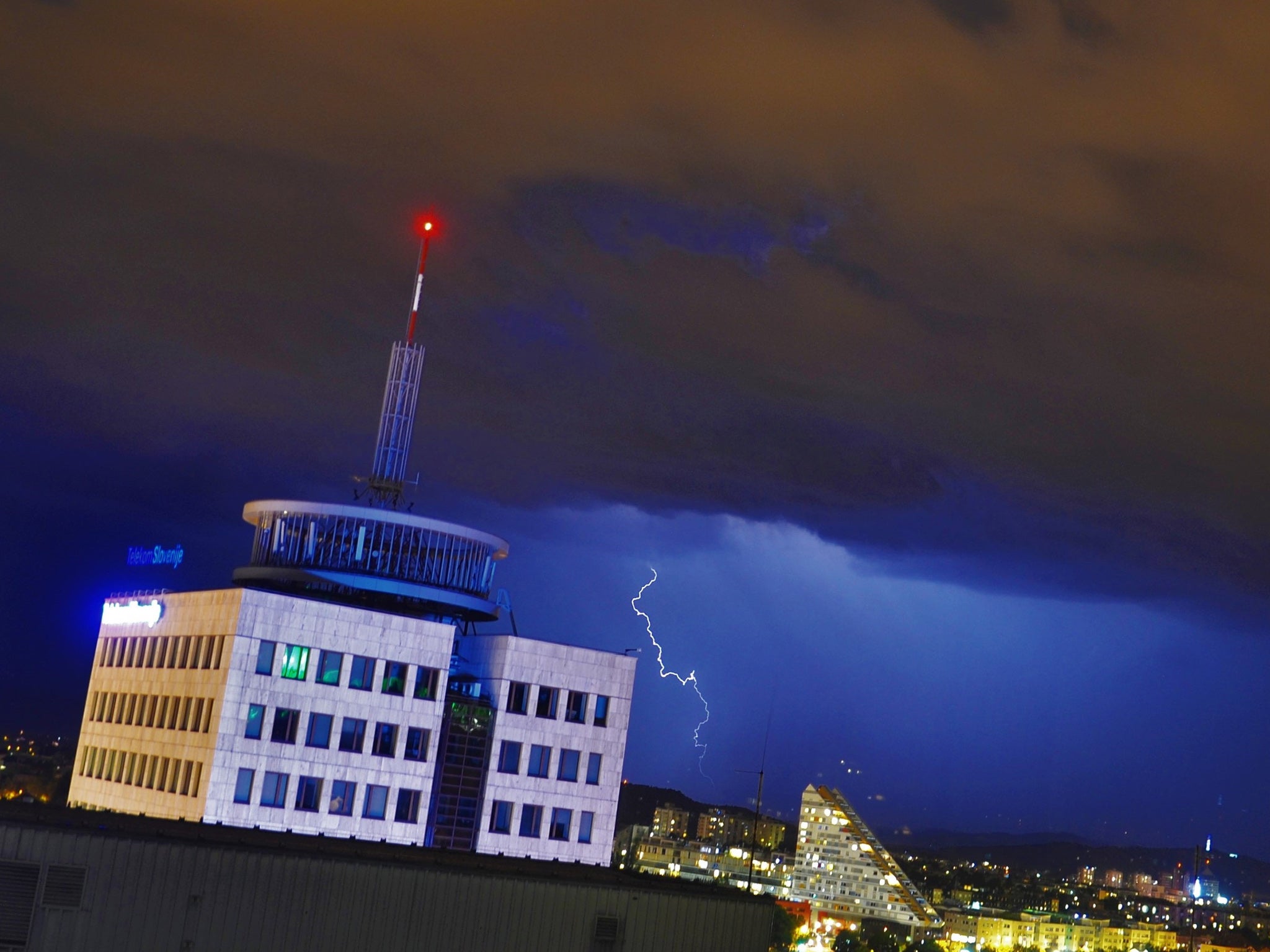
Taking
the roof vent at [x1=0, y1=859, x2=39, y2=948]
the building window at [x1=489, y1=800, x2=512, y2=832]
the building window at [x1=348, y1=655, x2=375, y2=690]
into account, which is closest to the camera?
the roof vent at [x1=0, y1=859, x2=39, y2=948]

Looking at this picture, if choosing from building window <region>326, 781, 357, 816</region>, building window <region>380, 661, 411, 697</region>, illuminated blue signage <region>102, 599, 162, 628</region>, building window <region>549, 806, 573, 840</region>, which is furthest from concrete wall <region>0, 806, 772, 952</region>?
illuminated blue signage <region>102, 599, 162, 628</region>

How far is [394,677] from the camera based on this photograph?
281 feet

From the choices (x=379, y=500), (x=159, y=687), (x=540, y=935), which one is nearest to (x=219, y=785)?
(x=159, y=687)

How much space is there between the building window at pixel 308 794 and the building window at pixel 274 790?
726 millimetres

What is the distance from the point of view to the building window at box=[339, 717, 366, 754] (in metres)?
83.3

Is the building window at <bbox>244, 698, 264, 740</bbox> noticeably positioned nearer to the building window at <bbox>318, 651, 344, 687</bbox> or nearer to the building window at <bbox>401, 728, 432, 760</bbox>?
the building window at <bbox>318, 651, 344, 687</bbox>

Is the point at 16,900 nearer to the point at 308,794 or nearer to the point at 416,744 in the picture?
the point at 308,794

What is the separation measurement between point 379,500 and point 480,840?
28.3 meters

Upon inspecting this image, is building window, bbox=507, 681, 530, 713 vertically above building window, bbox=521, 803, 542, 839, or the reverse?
building window, bbox=507, 681, 530, 713

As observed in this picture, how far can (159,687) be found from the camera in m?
89.8

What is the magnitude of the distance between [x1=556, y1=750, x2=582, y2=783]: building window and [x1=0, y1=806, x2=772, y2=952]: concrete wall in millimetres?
36452

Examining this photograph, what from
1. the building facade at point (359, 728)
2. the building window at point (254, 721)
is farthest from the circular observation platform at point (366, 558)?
the building window at point (254, 721)

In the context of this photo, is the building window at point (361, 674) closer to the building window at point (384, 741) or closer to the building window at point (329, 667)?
the building window at point (329, 667)

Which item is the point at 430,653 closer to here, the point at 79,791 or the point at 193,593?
the point at 193,593
